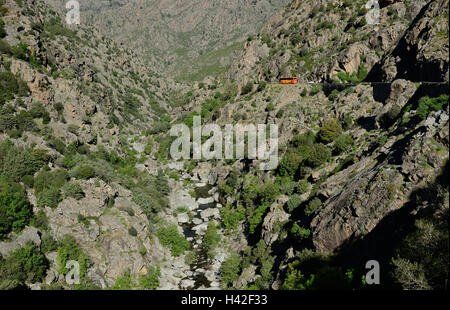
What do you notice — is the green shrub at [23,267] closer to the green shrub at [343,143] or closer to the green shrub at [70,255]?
the green shrub at [70,255]

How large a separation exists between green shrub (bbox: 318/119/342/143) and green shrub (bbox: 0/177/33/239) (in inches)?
2011

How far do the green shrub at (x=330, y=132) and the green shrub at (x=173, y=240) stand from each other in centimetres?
3326

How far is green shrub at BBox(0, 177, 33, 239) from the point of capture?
1465 inches

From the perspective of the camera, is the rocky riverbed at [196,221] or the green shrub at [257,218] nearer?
the rocky riverbed at [196,221]

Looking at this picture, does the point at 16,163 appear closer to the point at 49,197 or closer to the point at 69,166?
the point at 49,197

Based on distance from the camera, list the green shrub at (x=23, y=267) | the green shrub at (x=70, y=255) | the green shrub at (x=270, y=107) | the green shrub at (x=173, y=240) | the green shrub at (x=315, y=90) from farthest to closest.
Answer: the green shrub at (x=270, y=107) < the green shrub at (x=315, y=90) < the green shrub at (x=173, y=240) < the green shrub at (x=70, y=255) < the green shrub at (x=23, y=267)

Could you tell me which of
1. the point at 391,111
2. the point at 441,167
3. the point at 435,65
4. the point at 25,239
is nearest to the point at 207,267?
the point at 25,239

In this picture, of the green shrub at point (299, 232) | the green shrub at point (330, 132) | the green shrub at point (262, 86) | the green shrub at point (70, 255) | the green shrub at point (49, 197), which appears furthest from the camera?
the green shrub at point (262, 86)

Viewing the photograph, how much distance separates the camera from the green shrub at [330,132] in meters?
56.6

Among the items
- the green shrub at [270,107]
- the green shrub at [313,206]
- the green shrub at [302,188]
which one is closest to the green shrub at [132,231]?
the green shrub at [313,206]

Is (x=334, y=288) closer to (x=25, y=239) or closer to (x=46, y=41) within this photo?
(x=25, y=239)

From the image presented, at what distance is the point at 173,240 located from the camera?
52688 mm

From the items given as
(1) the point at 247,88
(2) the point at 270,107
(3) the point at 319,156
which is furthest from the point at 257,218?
(1) the point at 247,88

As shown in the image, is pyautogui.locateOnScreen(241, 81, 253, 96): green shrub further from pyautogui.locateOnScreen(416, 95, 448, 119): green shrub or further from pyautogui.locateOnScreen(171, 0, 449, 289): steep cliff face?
pyautogui.locateOnScreen(416, 95, 448, 119): green shrub
